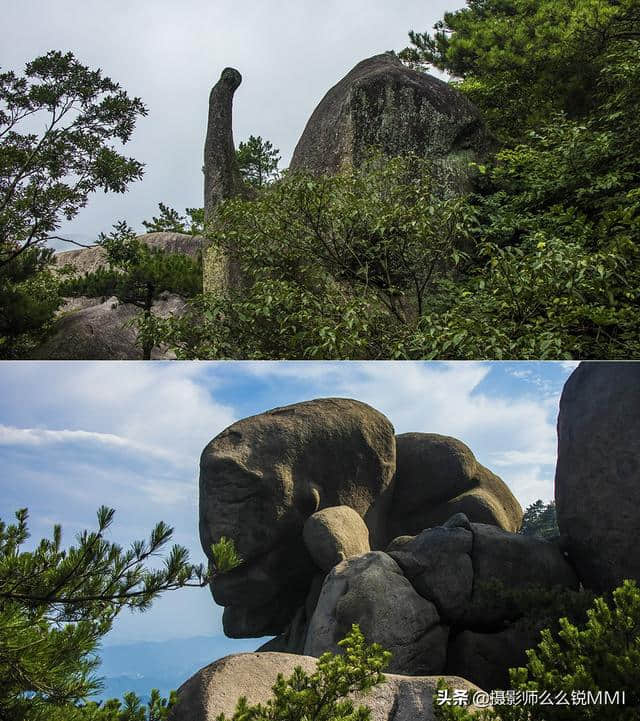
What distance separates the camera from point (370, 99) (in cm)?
630

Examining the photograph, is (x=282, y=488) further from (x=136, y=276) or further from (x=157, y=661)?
(x=136, y=276)

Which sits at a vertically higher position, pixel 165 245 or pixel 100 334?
pixel 165 245

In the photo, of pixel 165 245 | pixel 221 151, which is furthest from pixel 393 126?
pixel 165 245

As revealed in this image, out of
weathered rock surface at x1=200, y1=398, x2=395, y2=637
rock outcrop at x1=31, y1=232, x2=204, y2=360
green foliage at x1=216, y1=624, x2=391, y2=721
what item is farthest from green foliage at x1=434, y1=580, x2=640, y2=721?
rock outcrop at x1=31, y1=232, x2=204, y2=360

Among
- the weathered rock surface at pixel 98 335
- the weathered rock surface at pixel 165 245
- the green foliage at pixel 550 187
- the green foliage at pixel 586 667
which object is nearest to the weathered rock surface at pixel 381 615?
the green foliage at pixel 586 667

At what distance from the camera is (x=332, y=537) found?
163 centimetres

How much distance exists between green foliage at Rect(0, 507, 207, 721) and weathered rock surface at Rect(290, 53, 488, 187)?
501cm

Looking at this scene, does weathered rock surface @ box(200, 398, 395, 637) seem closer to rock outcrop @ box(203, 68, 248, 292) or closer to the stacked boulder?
the stacked boulder

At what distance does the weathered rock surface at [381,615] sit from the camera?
1.54 meters

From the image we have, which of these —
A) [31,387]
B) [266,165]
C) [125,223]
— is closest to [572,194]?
[125,223]

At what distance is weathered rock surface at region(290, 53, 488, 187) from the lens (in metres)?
6.23

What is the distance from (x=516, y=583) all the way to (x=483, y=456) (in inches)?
11.1

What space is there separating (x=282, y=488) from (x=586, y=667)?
0.71 metres

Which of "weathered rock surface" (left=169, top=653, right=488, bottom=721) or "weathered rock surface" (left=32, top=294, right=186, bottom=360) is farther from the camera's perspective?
"weathered rock surface" (left=32, top=294, right=186, bottom=360)
